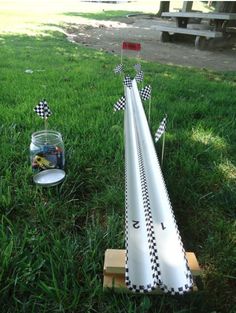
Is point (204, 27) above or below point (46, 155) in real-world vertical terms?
below

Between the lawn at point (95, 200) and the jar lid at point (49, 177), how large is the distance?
0.16 feet

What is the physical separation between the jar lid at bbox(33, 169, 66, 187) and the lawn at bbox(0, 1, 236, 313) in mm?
47

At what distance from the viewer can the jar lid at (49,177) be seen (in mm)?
2197

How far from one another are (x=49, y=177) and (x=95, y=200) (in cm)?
36

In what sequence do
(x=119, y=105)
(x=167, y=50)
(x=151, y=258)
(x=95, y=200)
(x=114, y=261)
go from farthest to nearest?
1. (x=167, y=50)
2. (x=119, y=105)
3. (x=95, y=200)
4. (x=114, y=261)
5. (x=151, y=258)

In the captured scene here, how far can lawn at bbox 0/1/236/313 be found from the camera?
4.81 ft

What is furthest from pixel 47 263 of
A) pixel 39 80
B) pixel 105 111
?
pixel 39 80

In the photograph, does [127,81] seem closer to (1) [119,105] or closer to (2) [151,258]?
(1) [119,105]

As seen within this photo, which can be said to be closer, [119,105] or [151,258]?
[151,258]

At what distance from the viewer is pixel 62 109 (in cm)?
380

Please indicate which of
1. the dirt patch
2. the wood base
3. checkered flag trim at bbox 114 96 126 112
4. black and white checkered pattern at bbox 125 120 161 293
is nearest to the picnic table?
the dirt patch

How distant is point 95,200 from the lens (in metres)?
2.19

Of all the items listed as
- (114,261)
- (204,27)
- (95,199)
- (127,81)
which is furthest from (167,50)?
(114,261)

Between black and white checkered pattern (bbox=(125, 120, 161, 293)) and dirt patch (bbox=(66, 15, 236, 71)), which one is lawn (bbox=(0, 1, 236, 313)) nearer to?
black and white checkered pattern (bbox=(125, 120, 161, 293))
